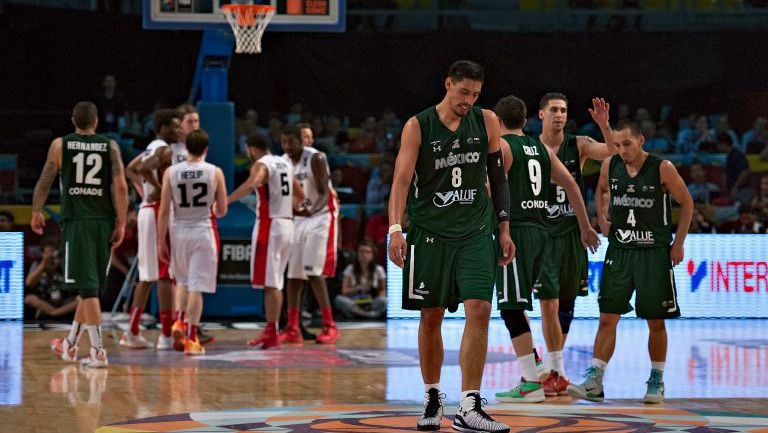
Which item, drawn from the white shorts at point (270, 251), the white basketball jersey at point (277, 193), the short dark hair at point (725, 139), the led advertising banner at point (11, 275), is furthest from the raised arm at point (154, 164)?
the short dark hair at point (725, 139)

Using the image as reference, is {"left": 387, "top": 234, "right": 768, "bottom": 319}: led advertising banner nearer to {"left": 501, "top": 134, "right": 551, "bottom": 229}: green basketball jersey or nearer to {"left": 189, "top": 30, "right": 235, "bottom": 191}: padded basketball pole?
{"left": 189, "top": 30, "right": 235, "bottom": 191}: padded basketball pole

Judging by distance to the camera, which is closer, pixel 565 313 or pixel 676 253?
pixel 676 253

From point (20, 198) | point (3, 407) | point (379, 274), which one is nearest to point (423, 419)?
point (3, 407)

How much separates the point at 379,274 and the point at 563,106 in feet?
22.1

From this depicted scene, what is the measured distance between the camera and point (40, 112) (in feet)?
65.6

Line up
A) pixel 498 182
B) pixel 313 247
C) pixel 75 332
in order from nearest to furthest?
pixel 498 182
pixel 75 332
pixel 313 247

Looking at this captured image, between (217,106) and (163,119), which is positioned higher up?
(217,106)

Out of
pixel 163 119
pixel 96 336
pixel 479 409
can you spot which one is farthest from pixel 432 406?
pixel 163 119

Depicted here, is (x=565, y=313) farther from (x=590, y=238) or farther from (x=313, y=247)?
(x=313, y=247)

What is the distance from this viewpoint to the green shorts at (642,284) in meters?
8.20

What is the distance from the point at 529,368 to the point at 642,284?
0.92 meters

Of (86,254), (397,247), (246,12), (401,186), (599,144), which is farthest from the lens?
(246,12)

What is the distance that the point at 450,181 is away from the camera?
6602 mm

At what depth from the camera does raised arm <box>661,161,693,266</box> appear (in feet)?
27.1
